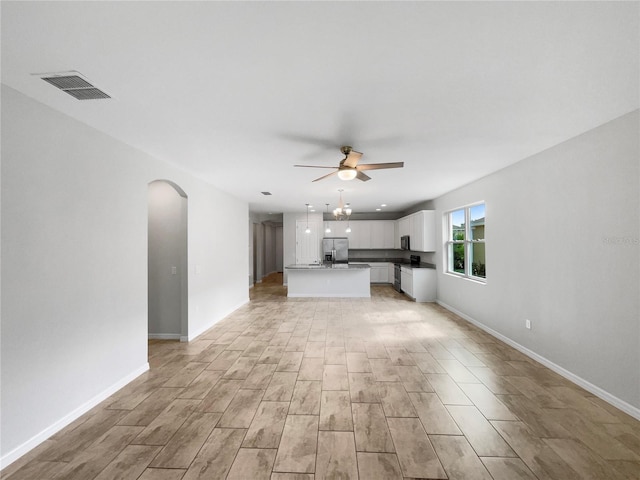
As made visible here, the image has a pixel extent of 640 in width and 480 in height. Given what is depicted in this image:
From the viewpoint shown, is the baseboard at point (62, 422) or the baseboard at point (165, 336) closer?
the baseboard at point (62, 422)

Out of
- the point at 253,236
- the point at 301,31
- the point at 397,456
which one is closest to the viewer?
the point at 301,31

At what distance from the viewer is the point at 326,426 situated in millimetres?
2420

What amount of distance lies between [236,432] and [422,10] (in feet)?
9.80

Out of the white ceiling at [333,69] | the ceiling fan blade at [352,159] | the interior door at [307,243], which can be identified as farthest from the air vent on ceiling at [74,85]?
the interior door at [307,243]

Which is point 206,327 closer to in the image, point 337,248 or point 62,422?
point 62,422

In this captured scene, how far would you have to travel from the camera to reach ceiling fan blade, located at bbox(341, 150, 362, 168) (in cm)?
307

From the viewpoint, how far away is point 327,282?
8266 mm

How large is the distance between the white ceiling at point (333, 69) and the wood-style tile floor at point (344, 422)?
2.57 meters

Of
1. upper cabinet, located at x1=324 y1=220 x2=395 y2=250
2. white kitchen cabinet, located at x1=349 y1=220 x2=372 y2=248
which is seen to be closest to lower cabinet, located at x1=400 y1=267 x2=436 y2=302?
upper cabinet, located at x1=324 y1=220 x2=395 y2=250

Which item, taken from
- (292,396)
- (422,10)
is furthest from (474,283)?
(422,10)

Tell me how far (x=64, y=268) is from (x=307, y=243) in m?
8.08

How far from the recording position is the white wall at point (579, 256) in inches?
103

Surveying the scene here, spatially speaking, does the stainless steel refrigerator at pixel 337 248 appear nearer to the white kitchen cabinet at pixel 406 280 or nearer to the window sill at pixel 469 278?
the white kitchen cabinet at pixel 406 280

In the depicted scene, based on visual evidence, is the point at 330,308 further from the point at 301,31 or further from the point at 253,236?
the point at 301,31
